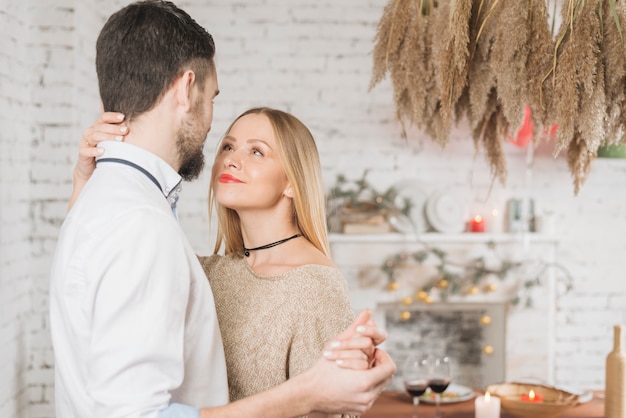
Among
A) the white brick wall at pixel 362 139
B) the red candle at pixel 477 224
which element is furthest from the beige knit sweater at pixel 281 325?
the red candle at pixel 477 224

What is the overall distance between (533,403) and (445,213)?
2021 mm

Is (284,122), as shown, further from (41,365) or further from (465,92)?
(41,365)

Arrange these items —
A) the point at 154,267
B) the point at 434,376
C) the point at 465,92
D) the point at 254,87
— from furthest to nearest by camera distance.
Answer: the point at 254,87 → the point at 434,376 → the point at 465,92 → the point at 154,267

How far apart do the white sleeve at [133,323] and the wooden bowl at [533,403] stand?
1615 mm

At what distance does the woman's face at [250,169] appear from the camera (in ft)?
5.55

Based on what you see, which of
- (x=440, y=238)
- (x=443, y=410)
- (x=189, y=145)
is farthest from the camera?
(x=440, y=238)

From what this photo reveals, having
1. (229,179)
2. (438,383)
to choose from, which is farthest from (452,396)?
(229,179)

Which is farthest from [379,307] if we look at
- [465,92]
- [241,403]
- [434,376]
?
[241,403]

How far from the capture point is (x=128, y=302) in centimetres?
109

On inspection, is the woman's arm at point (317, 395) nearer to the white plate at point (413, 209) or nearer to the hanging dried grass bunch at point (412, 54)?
the hanging dried grass bunch at point (412, 54)

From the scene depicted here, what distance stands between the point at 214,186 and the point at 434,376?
3.70ft

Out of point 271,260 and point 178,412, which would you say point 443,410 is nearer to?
point 271,260

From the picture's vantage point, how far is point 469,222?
444cm

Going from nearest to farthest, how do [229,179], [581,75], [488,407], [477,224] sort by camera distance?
1. [581,75]
2. [229,179]
3. [488,407]
4. [477,224]
